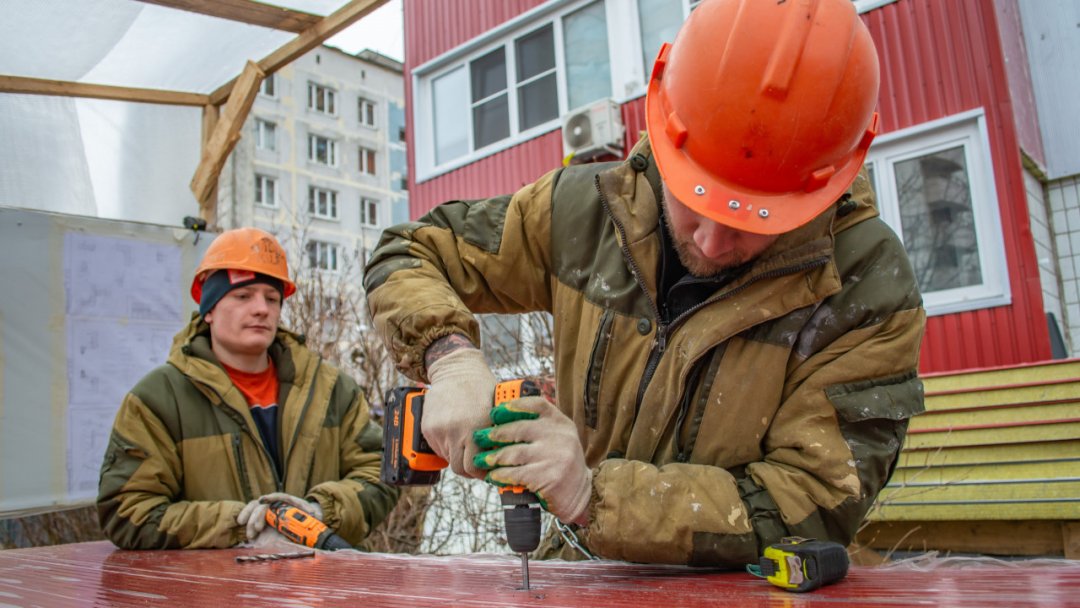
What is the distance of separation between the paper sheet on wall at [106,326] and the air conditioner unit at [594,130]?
14.0 feet

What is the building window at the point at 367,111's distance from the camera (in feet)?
101

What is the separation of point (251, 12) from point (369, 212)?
27.2 m

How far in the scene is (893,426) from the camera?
1807 millimetres

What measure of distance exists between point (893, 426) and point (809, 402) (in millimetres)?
204

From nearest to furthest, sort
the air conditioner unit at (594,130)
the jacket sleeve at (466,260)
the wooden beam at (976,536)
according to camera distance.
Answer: the jacket sleeve at (466,260), the wooden beam at (976,536), the air conditioner unit at (594,130)

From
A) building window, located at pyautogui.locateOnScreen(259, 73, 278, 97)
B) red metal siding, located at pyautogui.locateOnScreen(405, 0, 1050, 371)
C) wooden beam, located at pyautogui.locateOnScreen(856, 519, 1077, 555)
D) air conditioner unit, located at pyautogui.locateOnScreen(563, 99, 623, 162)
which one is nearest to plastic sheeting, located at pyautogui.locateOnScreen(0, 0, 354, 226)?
air conditioner unit, located at pyautogui.locateOnScreen(563, 99, 623, 162)

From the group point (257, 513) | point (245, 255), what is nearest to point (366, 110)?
point (245, 255)

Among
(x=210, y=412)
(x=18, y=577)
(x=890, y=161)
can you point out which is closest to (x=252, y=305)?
(x=210, y=412)

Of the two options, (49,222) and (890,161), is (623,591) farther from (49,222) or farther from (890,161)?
(890,161)

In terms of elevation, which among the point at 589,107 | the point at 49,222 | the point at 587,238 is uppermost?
the point at 589,107

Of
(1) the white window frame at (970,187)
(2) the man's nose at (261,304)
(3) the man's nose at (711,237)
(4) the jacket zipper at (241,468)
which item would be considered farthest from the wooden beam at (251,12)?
(1) the white window frame at (970,187)

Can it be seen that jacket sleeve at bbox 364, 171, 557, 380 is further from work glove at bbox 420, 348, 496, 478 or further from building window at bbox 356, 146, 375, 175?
building window at bbox 356, 146, 375, 175

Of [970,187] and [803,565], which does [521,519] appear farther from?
[970,187]

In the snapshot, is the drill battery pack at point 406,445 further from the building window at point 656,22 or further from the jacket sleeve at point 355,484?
the building window at point 656,22
